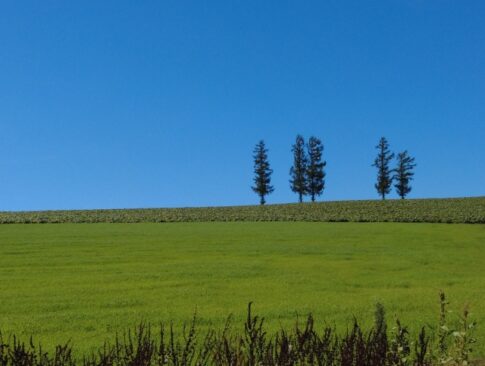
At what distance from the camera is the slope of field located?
43.8 m

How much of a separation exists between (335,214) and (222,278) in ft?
101

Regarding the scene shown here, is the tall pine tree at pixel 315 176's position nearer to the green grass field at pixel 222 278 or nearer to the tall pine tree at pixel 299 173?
the tall pine tree at pixel 299 173

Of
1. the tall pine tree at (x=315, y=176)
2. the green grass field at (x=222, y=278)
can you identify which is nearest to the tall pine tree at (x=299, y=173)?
the tall pine tree at (x=315, y=176)

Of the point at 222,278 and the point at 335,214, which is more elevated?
the point at 335,214

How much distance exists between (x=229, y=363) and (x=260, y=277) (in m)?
14.1

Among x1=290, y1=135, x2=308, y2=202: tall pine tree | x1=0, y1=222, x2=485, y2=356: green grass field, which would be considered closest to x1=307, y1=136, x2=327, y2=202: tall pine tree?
x1=290, y1=135, x2=308, y2=202: tall pine tree

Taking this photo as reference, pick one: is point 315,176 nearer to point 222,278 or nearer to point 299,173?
point 299,173

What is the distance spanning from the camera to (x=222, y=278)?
18078mm

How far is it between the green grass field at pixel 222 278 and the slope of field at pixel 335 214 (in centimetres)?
1258

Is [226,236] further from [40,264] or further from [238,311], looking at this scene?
[238,311]

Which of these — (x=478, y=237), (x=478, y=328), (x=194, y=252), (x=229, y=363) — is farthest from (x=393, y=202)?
(x=229, y=363)

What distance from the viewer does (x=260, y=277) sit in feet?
60.5

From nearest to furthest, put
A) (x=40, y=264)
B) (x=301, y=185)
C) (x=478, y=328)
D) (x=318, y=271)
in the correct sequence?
(x=478, y=328)
(x=318, y=271)
(x=40, y=264)
(x=301, y=185)

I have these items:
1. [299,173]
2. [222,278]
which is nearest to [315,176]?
[299,173]
